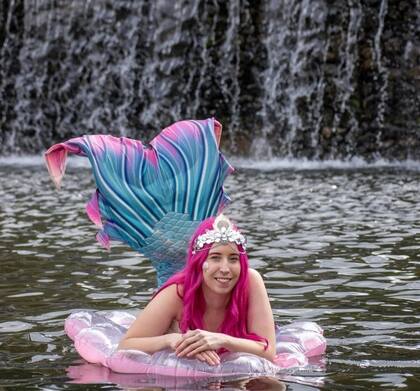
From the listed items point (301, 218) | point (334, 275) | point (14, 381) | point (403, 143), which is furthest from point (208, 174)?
point (403, 143)

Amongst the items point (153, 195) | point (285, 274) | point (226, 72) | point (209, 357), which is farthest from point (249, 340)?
point (226, 72)

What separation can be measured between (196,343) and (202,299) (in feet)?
1.44

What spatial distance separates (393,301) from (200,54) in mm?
18587

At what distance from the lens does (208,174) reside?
7816 millimetres

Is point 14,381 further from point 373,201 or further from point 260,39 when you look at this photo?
point 260,39

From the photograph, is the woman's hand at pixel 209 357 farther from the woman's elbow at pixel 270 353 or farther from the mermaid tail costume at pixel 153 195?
Result: the mermaid tail costume at pixel 153 195

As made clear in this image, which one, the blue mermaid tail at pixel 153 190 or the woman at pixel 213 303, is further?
the blue mermaid tail at pixel 153 190

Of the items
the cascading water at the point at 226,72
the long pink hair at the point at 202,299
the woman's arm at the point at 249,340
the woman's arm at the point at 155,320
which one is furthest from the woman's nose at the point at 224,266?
the cascading water at the point at 226,72

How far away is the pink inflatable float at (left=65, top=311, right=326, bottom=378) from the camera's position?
6.43 metres

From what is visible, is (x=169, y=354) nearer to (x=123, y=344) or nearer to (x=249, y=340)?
(x=123, y=344)

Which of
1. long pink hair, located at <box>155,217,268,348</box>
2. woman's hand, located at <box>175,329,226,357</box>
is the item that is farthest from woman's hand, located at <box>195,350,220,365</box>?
long pink hair, located at <box>155,217,268,348</box>

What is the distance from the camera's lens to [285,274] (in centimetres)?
1028

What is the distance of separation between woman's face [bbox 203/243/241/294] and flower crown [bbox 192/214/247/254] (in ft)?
0.11

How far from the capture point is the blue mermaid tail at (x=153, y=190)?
757 centimetres
